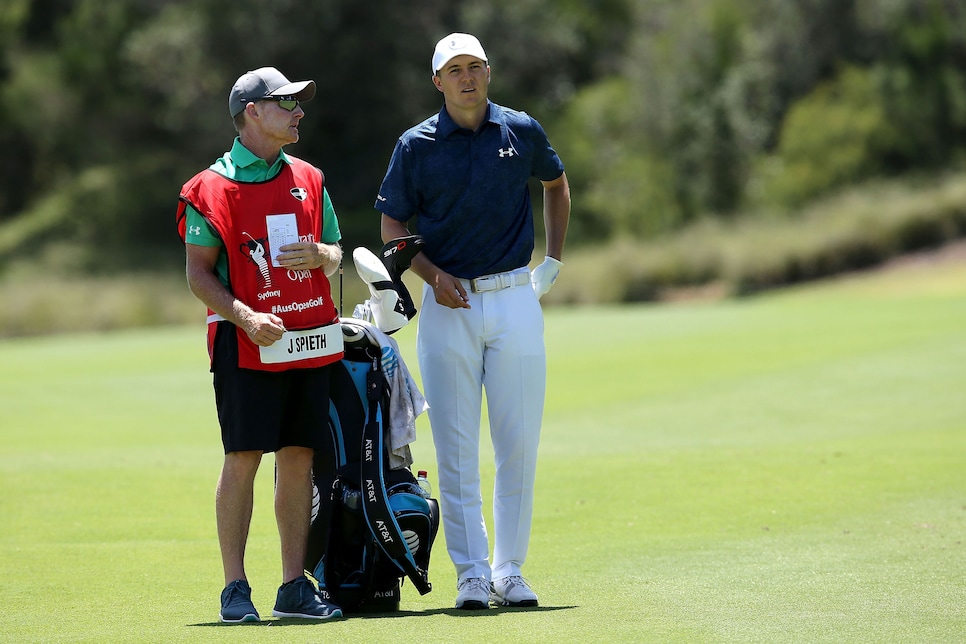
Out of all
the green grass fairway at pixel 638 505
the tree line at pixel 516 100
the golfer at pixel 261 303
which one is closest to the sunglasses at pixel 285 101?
the golfer at pixel 261 303

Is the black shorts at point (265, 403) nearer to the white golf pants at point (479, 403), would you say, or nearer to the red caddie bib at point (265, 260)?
the red caddie bib at point (265, 260)

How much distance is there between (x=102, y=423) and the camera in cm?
1306

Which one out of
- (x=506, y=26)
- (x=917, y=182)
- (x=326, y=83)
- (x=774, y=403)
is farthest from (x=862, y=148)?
(x=774, y=403)

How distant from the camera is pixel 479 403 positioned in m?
5.50

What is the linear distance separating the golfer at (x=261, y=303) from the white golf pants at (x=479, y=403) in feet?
1.74

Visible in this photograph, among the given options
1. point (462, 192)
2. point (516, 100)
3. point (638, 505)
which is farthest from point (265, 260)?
point (516, 100)

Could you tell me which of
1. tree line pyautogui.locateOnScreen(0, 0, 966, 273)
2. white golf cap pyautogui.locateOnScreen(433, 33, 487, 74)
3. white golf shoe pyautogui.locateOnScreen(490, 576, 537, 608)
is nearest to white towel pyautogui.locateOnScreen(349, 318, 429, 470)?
white golf shoe pyautogui.locateOnScreen(490, 576, 537, 608)

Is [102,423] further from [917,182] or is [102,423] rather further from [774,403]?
[917,182]

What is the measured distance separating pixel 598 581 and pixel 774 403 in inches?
295

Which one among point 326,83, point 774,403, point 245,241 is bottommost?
point 774,403

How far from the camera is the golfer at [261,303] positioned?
488 centimetres

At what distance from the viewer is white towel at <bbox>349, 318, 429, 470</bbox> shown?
5254 mm

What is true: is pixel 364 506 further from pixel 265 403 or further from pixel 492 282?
pixel 492 282

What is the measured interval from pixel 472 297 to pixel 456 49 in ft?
3.19
